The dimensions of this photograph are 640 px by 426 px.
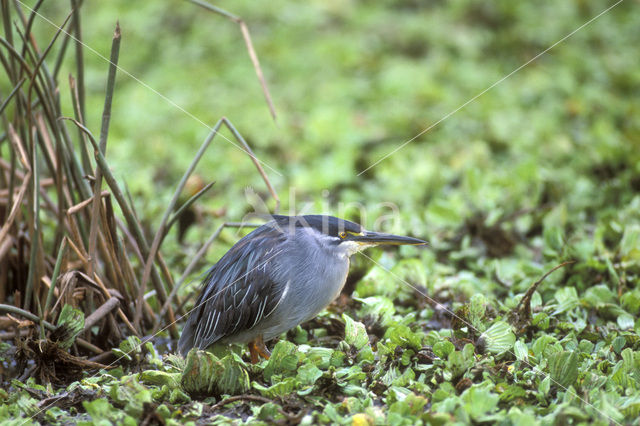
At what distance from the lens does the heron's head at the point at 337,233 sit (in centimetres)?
318

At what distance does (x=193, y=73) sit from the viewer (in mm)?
7926

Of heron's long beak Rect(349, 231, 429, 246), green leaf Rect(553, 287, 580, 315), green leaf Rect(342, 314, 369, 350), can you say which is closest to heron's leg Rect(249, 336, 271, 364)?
green leaf Rect(342, 314, 369, 350)

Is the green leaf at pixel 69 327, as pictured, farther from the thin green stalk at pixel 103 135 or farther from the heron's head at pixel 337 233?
the heron's head at pixel 337 233

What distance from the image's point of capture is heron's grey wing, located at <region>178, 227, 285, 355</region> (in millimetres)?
3041

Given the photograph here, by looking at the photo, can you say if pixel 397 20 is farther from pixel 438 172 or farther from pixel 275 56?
pixel 438 172

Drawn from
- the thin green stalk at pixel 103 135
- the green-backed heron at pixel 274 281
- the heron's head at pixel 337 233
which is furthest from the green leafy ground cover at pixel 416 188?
the thin green stalk at pixel 103 135

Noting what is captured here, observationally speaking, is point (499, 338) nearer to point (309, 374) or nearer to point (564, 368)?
point (564, 368)

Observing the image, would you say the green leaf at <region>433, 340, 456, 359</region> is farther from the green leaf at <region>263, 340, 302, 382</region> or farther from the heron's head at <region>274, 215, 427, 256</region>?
the green leaf at <region>263, 340, 302, 382</region>

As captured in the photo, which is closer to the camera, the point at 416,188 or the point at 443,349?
the point at 443,349

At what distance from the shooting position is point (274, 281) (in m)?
3.06

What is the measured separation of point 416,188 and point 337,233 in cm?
236

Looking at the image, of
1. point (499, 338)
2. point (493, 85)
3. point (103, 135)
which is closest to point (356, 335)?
point (499, 338)

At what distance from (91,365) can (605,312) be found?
2.54m

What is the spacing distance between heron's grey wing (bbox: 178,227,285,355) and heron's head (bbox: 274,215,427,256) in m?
0.10
